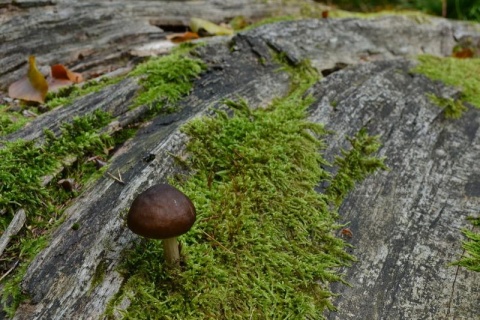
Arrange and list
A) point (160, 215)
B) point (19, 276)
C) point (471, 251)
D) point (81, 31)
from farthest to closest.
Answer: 1. point (81, 31)
2. point (471, 251)
3. point (19, 276)
4. point (160, 215)

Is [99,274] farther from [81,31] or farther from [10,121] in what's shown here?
[81,31]

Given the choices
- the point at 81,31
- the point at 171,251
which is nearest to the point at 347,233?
the point at 171,251

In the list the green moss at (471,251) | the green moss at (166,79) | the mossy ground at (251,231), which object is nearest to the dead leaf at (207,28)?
the green moss at (166,79)

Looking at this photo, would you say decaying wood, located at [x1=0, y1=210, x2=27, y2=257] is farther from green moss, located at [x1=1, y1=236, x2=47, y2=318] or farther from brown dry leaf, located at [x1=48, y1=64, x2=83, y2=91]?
brown dry leaf, located at [x1=48, y1=64, x2=83, y2=91]

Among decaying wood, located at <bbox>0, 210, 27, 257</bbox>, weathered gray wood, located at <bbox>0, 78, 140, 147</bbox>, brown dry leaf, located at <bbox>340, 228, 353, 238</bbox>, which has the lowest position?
brown dry leaf, located at <bbox>340, 228, 353, 238</bbox>

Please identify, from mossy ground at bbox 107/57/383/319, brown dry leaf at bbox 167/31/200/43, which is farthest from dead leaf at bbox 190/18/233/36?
mossy ground at bbox 107/57/383/319

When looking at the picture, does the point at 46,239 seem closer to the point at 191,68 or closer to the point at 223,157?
the point at 223,157

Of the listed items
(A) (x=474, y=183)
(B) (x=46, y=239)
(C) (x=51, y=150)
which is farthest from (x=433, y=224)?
(C) (x=51, y=150)
